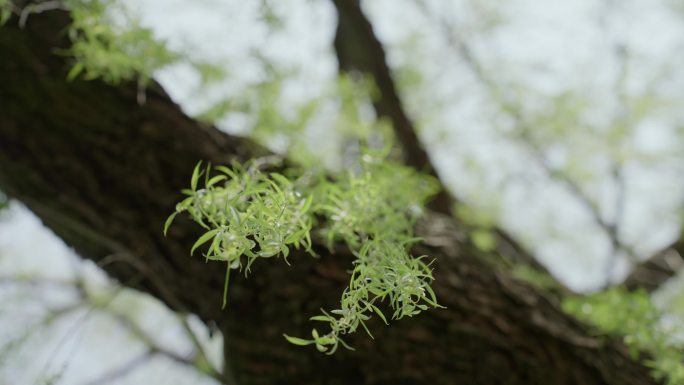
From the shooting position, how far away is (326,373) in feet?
4.71

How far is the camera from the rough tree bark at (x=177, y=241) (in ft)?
4.64

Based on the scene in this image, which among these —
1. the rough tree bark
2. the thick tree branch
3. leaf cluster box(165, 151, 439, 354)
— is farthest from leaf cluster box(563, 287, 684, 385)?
the thick tree branch

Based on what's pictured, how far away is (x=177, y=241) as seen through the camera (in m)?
1.42

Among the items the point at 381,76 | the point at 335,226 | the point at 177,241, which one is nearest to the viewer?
the point at 335,226

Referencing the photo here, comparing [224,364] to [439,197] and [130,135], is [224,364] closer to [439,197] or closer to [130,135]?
[130,135]

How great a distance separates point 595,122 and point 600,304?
5.60 feet

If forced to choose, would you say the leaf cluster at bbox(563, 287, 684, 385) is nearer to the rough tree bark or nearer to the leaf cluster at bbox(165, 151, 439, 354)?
the rough tree bark

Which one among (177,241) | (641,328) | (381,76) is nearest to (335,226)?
(177,241)

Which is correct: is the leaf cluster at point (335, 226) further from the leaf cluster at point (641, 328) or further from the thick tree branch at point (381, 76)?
the thick tree branch at point (381, 76)

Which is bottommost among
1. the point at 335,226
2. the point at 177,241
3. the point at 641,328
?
the point at 641,328

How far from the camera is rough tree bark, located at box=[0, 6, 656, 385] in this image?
1.41m

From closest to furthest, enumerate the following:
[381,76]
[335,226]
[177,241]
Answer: [335,226] < [177,241] < [381,76]

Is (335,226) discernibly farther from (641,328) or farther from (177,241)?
(641,328)

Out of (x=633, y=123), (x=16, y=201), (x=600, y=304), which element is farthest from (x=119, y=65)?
(x=633, y=123)
